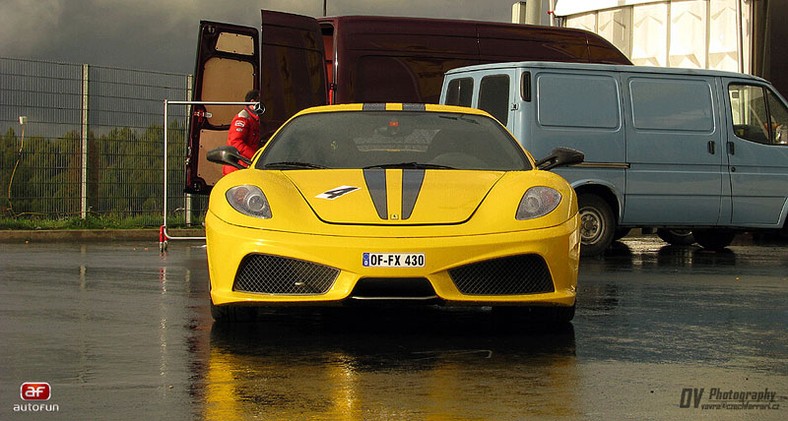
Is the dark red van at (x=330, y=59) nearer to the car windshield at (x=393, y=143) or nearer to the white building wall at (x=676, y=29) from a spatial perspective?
the white building wall at (x=676, y=29)

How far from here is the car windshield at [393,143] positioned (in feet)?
28.7

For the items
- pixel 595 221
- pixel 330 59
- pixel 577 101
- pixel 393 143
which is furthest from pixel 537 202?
pixel 330 59

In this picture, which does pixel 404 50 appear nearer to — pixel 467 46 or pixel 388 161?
pixel 467 46

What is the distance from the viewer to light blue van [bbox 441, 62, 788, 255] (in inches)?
573

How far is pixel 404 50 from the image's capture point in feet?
57.3

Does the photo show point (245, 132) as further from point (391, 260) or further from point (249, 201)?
point (391, 260)

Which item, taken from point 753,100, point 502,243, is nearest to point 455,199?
point 502,243

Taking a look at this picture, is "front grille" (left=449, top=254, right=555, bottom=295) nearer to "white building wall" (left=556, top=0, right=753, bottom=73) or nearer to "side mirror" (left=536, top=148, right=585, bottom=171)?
"side mirror" (left=536, top=148, right=585, bottom=171)

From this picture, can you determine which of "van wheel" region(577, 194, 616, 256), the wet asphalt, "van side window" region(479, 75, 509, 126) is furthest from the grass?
the wet asphalt

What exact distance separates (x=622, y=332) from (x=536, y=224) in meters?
0.91

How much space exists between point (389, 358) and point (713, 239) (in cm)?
1122

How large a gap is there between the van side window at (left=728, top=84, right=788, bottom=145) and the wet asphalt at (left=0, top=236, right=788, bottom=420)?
4653mm

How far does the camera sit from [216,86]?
17656mm

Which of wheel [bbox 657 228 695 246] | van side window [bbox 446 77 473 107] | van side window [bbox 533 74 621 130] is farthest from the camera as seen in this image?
wheel [bbox 657 228 695 246]
